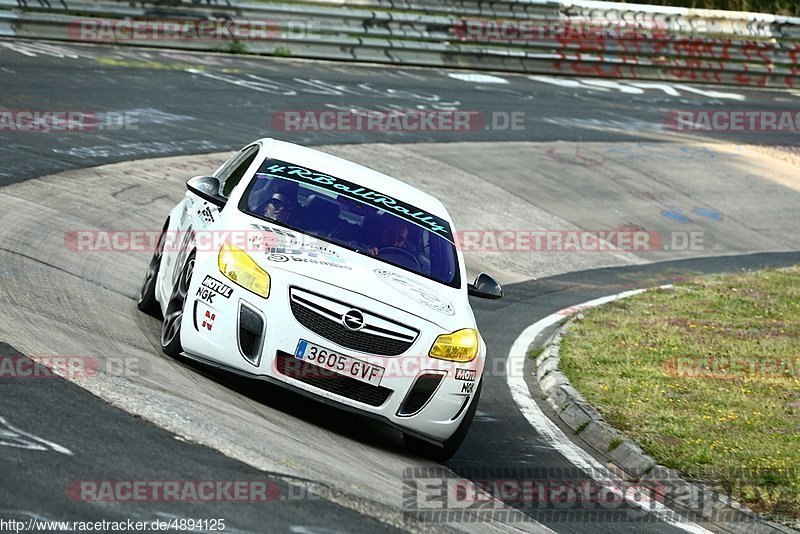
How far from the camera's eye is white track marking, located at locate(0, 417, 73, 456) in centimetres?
564

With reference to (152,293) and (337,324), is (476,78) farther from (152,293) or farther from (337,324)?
(337,324)

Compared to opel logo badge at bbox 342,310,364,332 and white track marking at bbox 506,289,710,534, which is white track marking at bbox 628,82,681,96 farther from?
opel logo badge at bbox 342,310,364,332

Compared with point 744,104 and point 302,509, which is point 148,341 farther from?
point 744,104

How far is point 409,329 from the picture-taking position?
751cm

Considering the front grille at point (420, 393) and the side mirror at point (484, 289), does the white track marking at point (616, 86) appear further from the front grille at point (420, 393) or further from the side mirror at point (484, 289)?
the front grille at point (420, 393)

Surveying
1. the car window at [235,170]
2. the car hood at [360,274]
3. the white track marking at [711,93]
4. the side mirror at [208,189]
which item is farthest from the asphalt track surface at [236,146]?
the car window at [235,170]

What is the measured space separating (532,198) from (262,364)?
12270 millimetres

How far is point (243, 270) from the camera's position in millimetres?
7520

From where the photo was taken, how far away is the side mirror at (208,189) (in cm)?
862

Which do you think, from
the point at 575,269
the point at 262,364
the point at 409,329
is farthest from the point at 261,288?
the point at 575,269

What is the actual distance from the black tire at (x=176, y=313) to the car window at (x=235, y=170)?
3.36 ft

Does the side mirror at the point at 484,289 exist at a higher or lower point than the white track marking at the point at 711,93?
higher

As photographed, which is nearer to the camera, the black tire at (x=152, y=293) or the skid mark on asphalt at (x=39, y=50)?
the black tire at (x=152, y=293)

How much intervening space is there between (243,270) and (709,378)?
16.6ft
